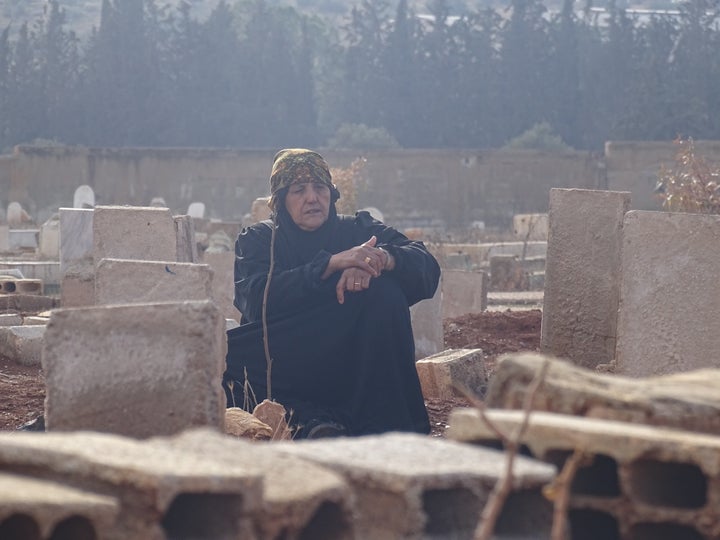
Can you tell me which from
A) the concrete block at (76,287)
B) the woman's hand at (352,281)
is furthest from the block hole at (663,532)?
the concrete block at (76,287)

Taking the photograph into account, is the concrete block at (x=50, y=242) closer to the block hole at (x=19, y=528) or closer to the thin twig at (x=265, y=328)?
the thin twig at (x=265, y=328)

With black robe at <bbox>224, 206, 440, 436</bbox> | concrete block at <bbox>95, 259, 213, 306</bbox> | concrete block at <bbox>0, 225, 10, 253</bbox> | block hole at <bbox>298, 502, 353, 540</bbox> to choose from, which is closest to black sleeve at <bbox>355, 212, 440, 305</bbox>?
black robe at <bbox>224, 206, 440, 436</bbox>

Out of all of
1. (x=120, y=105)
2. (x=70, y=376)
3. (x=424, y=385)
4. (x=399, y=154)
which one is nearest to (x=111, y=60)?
(x=120, y=105)

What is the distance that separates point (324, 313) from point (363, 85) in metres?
42.3

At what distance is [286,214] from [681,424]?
3383mm

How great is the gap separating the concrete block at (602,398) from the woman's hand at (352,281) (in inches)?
95.5

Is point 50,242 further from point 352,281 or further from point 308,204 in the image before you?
point 352,281

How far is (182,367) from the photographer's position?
13.3ft

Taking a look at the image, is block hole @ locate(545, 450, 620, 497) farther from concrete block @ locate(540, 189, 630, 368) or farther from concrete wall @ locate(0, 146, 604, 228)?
concrete wall @ locate(0, 146, 604, 228)

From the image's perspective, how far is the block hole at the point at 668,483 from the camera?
9.22 ft

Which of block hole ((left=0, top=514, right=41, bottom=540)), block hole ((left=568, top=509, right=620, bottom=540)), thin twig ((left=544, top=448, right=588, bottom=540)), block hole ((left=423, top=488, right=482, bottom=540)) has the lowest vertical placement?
block hole ((left=568, top=509, right=620, bottom=540))

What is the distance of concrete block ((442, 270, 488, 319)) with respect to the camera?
40.7ft

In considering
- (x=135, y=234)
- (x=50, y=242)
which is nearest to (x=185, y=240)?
(x=135, y=234)

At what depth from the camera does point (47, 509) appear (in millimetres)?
2379
